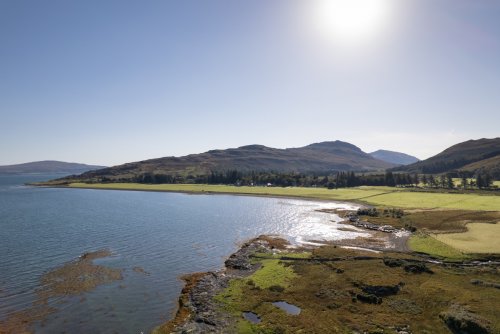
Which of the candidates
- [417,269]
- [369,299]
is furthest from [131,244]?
[417,269]

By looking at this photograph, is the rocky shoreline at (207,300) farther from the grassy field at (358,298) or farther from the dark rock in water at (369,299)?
the dark rock in water at (369,299)

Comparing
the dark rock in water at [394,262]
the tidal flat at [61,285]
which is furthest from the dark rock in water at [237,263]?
the dark rock in water at [394,262]

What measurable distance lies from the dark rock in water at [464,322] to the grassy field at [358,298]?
22cm

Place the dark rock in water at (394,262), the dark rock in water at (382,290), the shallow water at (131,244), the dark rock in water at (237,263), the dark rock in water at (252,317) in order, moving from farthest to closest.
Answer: the dark rock in water at (237,263) < the dark rock in water at (394,262) < the dark rock in water at (382,290) < the shallow water at (131,244) < the dark rock in water at (252,317)

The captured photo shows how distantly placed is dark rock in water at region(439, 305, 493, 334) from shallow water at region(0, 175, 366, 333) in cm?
3174

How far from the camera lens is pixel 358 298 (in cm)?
4575

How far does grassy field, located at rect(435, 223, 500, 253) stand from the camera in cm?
6775

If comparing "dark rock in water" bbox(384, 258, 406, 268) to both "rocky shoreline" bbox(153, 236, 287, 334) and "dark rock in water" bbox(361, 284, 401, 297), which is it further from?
"rocky shoreline" bbox(153, 236, 287, 334)

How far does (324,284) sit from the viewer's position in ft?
169

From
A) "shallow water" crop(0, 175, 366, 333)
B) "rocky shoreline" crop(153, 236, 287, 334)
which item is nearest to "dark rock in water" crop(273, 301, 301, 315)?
"rocky shoreline" crop(153, 236, 287, 334)

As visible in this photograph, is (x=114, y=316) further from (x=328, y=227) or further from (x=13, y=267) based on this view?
(x=328, y=227)

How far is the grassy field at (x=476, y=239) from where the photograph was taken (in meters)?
67.8

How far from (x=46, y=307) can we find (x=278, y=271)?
33.2 m

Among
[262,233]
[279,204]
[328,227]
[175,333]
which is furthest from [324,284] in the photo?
[279,204]
